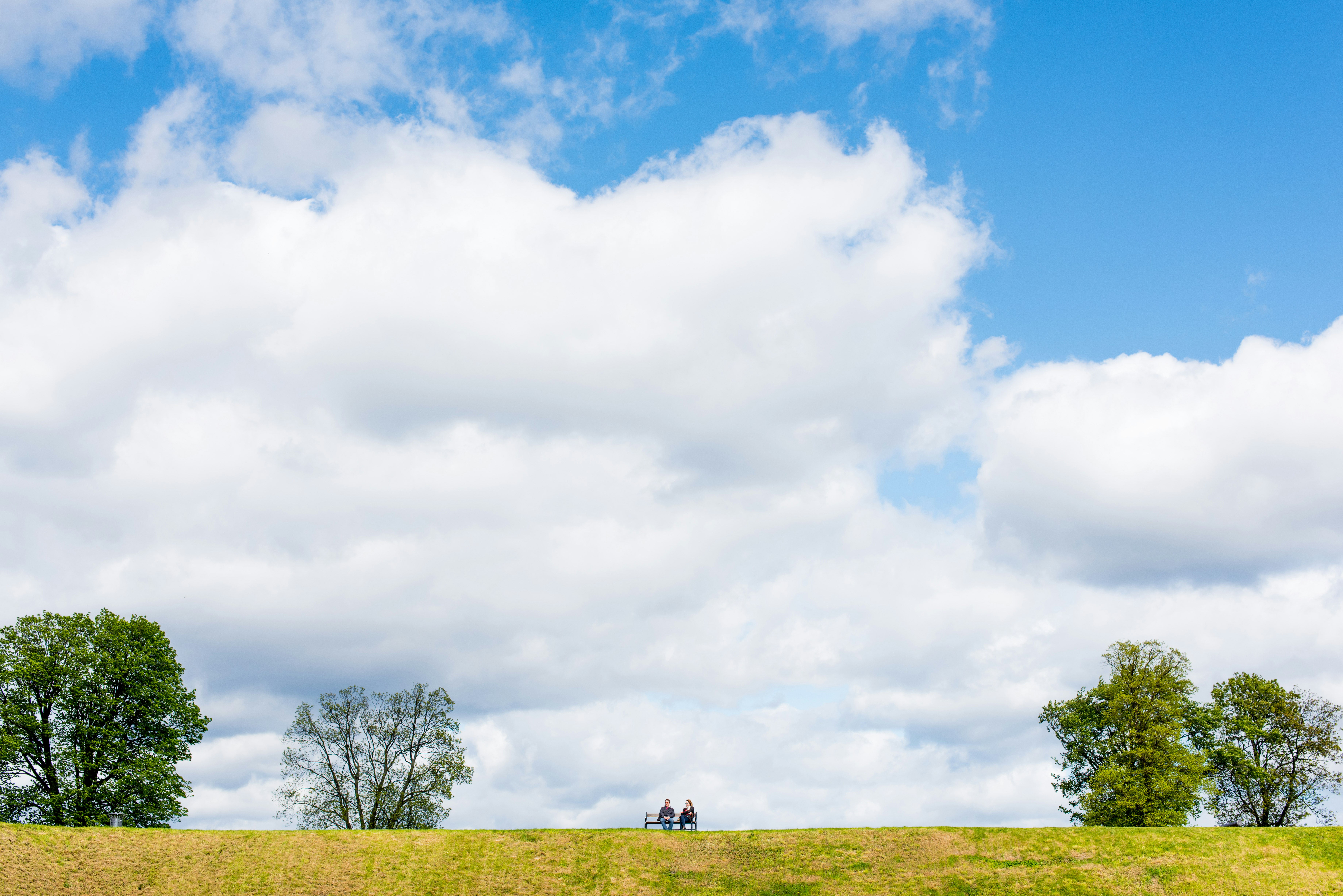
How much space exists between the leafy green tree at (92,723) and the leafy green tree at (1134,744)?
58.0 m

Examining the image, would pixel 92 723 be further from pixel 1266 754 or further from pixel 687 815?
pixel 1266 754

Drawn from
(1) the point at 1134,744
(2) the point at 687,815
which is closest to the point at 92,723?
(2) the point at 687,815

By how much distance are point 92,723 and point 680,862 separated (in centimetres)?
3491

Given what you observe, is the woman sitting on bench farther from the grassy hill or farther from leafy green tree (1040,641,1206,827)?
leafy green tree (1040,641,1206,827)

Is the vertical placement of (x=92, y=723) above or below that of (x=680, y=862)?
above

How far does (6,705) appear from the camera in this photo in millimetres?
50594

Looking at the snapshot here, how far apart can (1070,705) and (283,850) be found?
173ft

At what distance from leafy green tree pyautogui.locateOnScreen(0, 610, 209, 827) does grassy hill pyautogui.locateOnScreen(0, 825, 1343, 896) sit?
9160mm

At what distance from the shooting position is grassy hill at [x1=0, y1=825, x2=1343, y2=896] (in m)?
39.9

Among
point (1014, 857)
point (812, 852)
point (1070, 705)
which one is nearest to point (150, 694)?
point (812, 852)

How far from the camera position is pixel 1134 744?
61219 millimetres

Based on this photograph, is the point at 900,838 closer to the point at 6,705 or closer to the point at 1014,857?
the point at 1014,857

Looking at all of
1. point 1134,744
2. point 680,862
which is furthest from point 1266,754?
point 680,862

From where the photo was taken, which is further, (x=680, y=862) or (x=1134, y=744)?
(x=1134, y=744)
